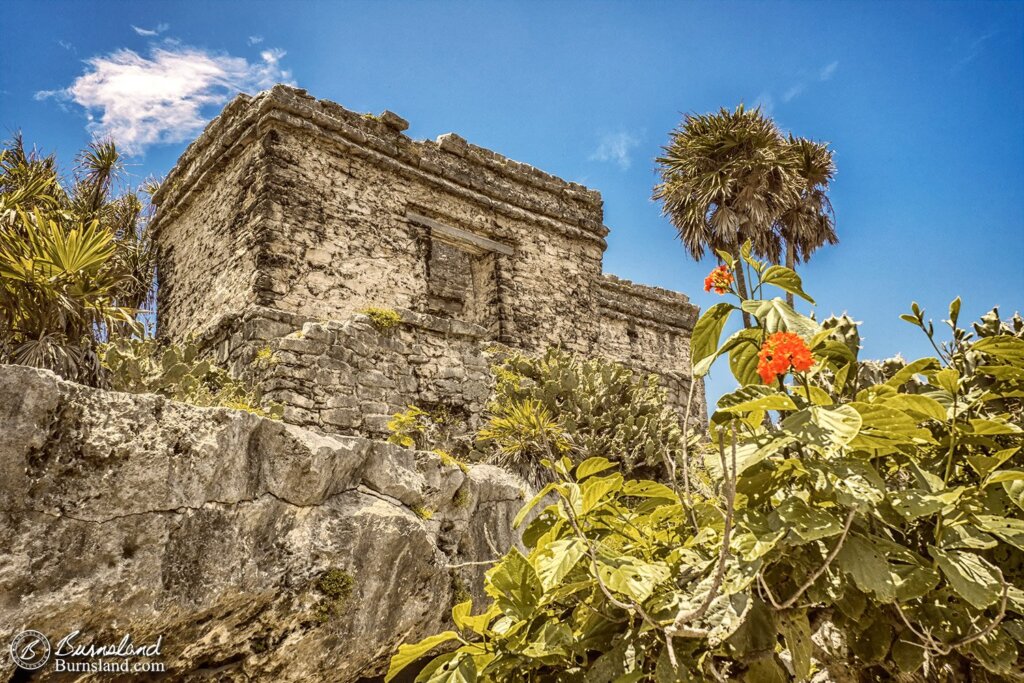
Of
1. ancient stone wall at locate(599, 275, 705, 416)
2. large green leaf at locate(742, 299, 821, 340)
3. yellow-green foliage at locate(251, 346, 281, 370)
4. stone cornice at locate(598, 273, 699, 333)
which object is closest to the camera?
large green leaf at locate(742, 299, 821, 340)

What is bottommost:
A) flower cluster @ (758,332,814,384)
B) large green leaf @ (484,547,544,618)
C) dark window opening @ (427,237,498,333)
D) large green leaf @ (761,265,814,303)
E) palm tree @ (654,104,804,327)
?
large green leaf @ (484,547,544,618)

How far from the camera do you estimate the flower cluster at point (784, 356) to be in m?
1.64

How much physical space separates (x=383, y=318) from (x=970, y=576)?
5.31m

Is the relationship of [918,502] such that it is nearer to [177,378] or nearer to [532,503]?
[532,503]

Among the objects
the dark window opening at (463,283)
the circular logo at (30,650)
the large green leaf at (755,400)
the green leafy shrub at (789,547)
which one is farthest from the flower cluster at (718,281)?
the dark window opening at (463,283)

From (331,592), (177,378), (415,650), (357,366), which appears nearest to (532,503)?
(415,650)

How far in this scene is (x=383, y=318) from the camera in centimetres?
649

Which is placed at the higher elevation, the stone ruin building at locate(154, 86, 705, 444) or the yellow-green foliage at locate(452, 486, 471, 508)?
the stone ruin building at locate(154, 86, 705, 444)

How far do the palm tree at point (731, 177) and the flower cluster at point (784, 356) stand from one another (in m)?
13.3

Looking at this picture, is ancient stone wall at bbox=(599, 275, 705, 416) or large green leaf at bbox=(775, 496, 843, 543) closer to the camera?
large green leaf at bbox=(775, 496, 843, 543)

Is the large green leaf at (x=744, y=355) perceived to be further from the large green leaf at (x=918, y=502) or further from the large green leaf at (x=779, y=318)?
the large green leaf at (x=918, y=502)

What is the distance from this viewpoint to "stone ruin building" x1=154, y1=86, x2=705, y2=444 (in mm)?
6340

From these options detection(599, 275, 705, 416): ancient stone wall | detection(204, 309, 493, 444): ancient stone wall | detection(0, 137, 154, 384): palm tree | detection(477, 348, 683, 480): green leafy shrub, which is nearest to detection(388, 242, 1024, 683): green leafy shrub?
detection(0, 137, 154, 384): palm tree

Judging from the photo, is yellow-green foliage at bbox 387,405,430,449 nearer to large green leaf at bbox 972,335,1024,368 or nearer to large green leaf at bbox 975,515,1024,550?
large green leaf at bbox 972,335,1024,368
